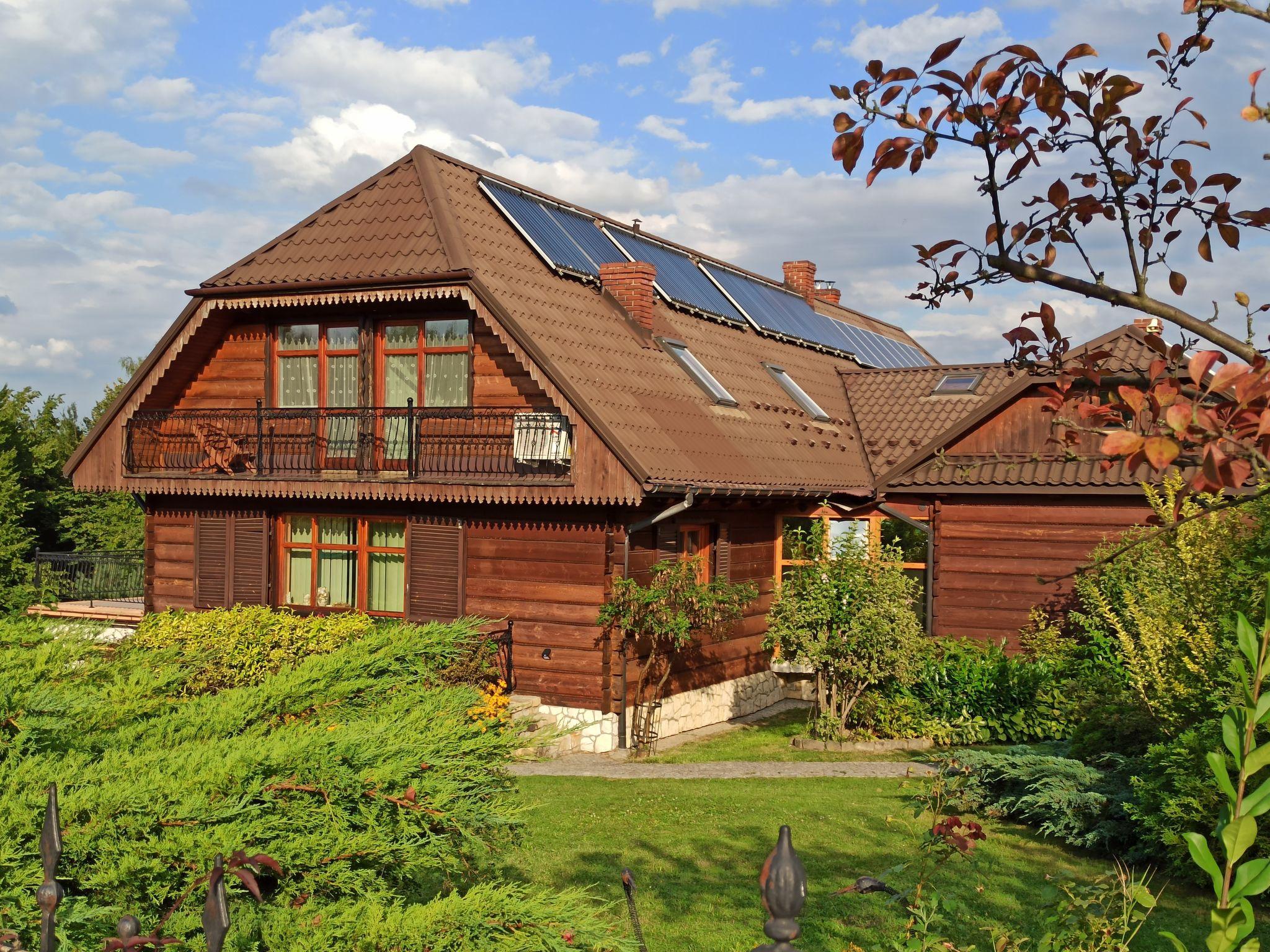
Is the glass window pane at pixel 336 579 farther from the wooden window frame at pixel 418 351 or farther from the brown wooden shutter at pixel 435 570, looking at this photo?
the wooden window frame at pixel 418 351

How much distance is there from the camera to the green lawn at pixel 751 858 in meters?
Result: 8.14

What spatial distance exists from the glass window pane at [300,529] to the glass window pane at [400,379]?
7.88 ft

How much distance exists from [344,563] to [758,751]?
23.2 feet

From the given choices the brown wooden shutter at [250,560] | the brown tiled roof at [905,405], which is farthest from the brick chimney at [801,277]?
the brown wooden shutter at [250,560]

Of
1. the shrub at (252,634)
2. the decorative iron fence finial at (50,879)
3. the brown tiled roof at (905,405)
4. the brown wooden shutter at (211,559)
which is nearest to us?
the decorative iron fence finial at (50,879)

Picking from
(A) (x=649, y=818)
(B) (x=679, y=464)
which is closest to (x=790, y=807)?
(A) (x=649, y=818)

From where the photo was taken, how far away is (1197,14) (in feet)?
12.1

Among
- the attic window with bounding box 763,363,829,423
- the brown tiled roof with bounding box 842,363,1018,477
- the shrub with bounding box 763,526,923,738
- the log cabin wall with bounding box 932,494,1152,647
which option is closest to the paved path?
the shrub with bounding box 763,526,923,738

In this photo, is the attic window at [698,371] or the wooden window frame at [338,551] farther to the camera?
the attic window at [698,371]

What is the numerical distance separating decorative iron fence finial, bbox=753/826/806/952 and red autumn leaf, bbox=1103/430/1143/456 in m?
1.18

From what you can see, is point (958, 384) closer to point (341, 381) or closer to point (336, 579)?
point (341, 381)

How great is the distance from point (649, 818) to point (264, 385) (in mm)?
10566

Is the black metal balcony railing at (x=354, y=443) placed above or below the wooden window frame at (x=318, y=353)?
below

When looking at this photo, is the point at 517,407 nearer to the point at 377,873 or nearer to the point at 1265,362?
the point at 377,873
